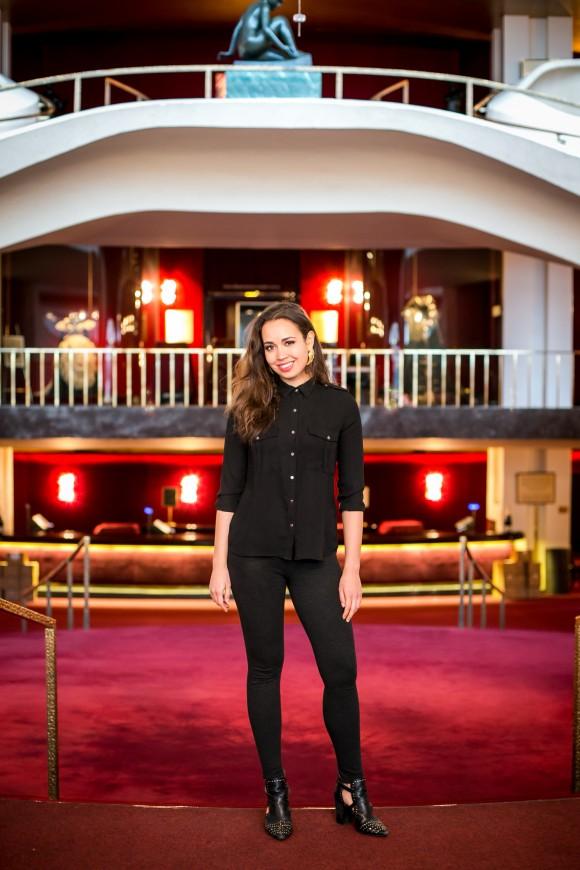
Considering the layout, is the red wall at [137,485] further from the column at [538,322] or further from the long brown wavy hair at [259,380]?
the long brown wavy hair at [259,380]

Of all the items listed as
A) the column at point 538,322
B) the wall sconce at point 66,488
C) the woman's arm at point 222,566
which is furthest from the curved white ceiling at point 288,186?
the woman's arm at point 222,566

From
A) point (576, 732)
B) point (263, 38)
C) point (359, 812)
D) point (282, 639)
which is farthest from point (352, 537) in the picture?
point (263, 38)

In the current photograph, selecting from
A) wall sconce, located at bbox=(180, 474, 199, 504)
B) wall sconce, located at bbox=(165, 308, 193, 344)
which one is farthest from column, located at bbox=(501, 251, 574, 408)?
wall sconce, located at bbox=(165, 308, 193, 344)

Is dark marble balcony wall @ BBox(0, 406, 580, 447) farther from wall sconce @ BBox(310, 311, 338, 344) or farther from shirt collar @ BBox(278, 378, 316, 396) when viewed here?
shirt collar @ BBox(278, 378, 316, 396)

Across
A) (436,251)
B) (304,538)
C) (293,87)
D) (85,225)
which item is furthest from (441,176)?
(304,538)

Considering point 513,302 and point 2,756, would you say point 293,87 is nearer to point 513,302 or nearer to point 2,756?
point 513,302

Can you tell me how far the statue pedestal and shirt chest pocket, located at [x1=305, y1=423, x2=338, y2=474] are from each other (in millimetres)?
7256

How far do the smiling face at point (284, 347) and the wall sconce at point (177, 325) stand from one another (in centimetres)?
1310

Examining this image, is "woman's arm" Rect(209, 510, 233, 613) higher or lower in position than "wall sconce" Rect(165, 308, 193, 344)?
lower

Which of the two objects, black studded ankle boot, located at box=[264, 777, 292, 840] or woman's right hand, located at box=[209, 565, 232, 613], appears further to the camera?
woman's right hand, located at box=[209, 565, 232, 613]

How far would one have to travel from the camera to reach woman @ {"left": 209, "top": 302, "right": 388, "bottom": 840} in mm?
2979

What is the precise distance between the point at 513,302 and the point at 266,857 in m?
12.0

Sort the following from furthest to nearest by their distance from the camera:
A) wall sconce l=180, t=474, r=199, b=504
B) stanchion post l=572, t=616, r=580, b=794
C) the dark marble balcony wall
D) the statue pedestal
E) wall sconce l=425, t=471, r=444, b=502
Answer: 1. wall sconce l=425, t=471, r=444, b=502
2. wall sconce l=180, t=474, r=199, b=504
3. the dark marble balcony wall
4. the statue pedestal
5. stanchion post l=572, t=616, r=580, b=794

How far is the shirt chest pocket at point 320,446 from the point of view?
3.05 meters
